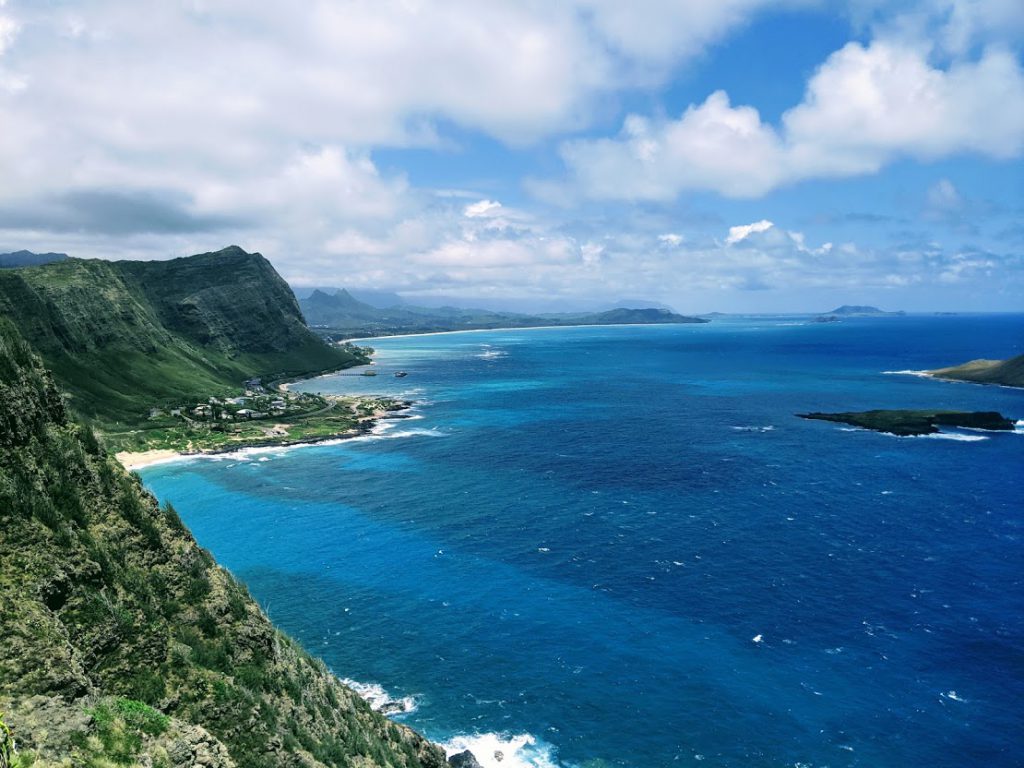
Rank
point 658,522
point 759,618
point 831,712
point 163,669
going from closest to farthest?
point 163,669 < point 831,712 < point 759,618 < point 658,522

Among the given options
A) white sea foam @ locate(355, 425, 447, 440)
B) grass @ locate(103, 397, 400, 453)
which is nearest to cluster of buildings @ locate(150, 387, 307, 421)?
grass @ locate(103, 397, 400, 453)

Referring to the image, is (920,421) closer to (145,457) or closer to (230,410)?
(145,457)

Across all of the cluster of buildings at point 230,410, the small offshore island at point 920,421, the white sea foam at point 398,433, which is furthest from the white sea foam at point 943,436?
the cluster of buildings at point 230,410

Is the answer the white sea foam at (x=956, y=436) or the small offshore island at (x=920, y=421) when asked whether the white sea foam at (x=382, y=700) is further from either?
the white sea foam at (x=956, y=436)

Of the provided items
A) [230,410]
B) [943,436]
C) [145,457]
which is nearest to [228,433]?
[230,410]

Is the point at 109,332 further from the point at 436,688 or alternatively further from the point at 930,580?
the point at 930,580

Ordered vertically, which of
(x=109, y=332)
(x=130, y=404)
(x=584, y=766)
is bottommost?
(x=584, y=766)

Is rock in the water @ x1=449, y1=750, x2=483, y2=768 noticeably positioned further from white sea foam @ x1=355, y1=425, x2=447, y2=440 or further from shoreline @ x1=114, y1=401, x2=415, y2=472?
white sea foam @ x1=355, y1=425, x2=447, y2=440

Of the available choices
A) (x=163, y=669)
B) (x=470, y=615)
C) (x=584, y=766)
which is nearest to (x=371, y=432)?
(x=470, y=615)
